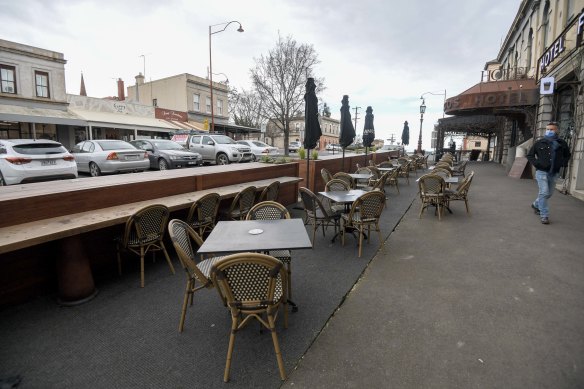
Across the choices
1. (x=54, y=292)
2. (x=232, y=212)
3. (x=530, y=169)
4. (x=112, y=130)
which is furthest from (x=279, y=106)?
(x=54, y=292)

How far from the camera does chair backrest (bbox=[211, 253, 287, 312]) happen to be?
2184 mm

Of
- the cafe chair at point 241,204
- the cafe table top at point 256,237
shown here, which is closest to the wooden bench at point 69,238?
the cafe table top at point 256,237

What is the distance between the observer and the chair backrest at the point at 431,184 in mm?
6793

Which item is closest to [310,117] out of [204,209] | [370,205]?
[370,205]

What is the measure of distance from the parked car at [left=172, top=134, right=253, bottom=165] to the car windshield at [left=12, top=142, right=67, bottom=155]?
24.4 feet

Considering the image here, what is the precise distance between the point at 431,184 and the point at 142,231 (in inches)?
232

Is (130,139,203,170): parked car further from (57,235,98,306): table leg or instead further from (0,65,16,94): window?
(0,65,16,94): window

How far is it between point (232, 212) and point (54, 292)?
2.71 meters

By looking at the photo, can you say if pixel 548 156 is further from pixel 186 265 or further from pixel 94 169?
pixel 94 169

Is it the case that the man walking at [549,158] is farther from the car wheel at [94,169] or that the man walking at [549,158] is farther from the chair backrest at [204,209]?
the car wheel at [94,169]

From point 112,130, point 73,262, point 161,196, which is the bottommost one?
point 73,262

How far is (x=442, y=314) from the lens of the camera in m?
3.20

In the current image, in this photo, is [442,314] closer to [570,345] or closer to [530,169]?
[570,345]

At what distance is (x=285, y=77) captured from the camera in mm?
23281
